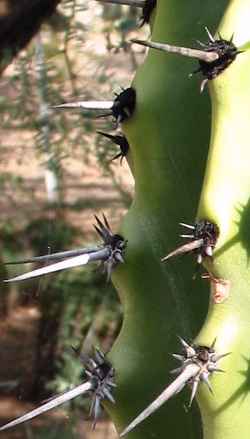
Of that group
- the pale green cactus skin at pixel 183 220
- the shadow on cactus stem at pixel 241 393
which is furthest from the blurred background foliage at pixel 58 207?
the shadow on cactus stem at pixel 241 393

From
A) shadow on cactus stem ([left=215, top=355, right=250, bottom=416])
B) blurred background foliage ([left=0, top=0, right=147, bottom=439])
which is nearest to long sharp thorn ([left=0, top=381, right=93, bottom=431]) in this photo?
shadow on cactus stem ([left=215, top=355, right=250, bottom=416])

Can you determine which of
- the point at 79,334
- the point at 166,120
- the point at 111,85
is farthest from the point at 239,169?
the point at 79,334

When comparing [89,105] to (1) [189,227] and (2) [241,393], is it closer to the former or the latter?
(1) [189,227]

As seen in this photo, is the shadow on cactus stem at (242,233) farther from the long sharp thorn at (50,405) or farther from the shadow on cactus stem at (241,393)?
the long sharp thorn at (50,405)

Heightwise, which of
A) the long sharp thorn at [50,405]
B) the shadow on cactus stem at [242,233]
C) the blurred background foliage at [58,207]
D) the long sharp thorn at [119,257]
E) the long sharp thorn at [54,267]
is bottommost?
the blurred background foliage at [58,207]

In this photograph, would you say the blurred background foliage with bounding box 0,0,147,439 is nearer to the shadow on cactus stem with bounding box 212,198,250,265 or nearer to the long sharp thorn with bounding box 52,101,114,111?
the long sharp thorn with bounding box 52,101,114,111

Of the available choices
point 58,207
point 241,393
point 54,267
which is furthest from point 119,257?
point 58,207
